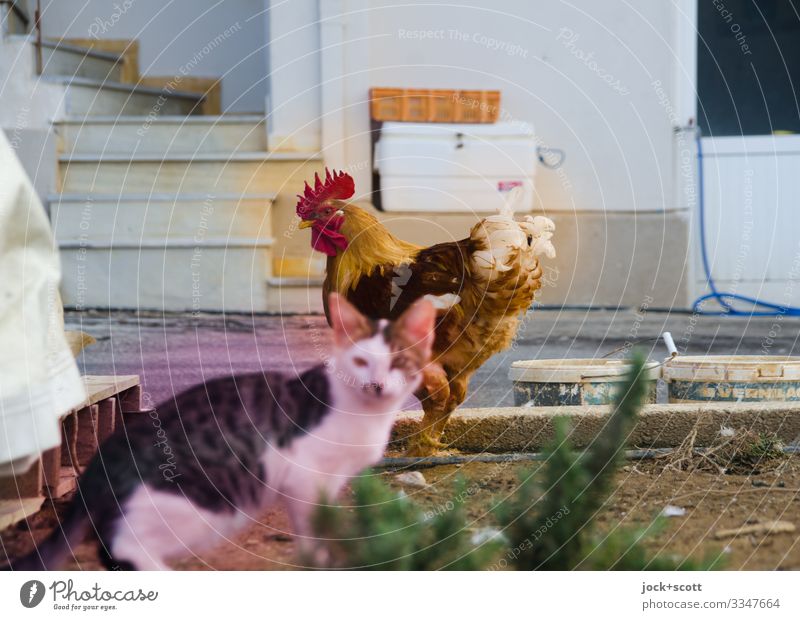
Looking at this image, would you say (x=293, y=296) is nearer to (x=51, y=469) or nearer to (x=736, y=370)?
(x=736, y=370)

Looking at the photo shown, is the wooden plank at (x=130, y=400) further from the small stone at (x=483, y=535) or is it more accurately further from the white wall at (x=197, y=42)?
the white wall at (x=197, y=42)

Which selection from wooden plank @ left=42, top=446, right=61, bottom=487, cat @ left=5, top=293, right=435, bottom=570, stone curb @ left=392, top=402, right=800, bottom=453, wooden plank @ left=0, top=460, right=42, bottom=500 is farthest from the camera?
stone curb @ left=392, top=402, right=800, bottom=453

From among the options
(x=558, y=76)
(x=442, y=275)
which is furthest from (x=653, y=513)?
(x=558, y=76)

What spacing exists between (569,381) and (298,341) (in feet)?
6.30

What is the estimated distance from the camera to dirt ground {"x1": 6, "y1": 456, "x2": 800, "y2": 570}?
1784mm

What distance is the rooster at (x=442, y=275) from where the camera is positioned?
91.9 inches

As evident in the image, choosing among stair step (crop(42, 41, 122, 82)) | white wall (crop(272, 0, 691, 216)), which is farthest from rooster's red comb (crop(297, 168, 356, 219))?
stair step (crop(42, 41, 122, 82))

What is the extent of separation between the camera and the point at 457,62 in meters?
5.05

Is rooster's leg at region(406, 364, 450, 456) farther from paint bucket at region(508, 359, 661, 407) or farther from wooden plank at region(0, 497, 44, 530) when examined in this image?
wooden plank at region(0, 497, 44, 530)

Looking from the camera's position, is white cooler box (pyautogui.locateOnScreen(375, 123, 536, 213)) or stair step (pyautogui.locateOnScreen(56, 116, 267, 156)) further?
stair step (pyautogui.locateOnScreen(56, 116, 267, 156))

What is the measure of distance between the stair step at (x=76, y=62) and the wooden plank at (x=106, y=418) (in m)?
3.11

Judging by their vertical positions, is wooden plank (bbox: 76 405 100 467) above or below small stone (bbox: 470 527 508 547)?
above

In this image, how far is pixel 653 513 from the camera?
6.98ft

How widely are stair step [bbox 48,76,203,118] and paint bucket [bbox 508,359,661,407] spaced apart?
2982 mm
